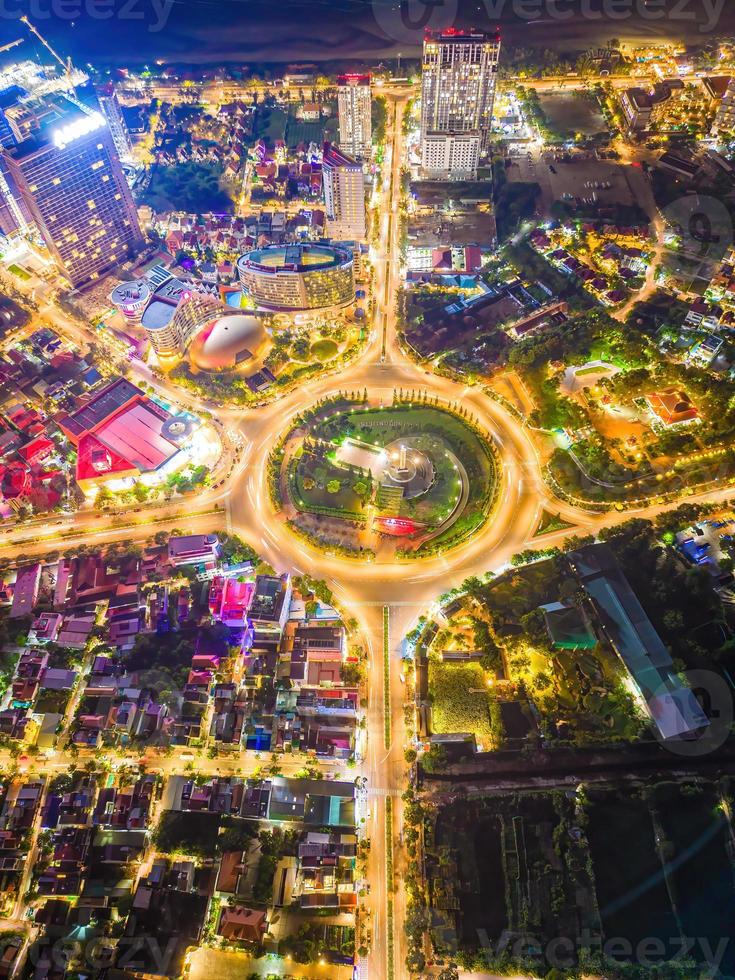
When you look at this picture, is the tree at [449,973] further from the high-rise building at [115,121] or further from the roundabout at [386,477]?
the high-rise building at [115,121]

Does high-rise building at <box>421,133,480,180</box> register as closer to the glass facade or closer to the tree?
the glass facade

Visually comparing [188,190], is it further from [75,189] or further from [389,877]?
[389,877]

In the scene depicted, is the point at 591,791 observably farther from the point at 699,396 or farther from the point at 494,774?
the point at 699,396

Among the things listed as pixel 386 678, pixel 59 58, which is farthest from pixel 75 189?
pixel 386 678

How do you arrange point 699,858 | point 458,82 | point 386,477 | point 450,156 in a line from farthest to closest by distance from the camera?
point 450,156 < point 458,82 < point 386,477 < point 699,858

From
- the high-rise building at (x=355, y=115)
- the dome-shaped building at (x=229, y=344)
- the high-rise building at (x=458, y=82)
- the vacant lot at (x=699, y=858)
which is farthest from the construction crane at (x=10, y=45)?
the vacant lot at (x=699, y=858)

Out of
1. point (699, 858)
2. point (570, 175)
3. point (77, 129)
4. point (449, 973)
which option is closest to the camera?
point (449, 973)
